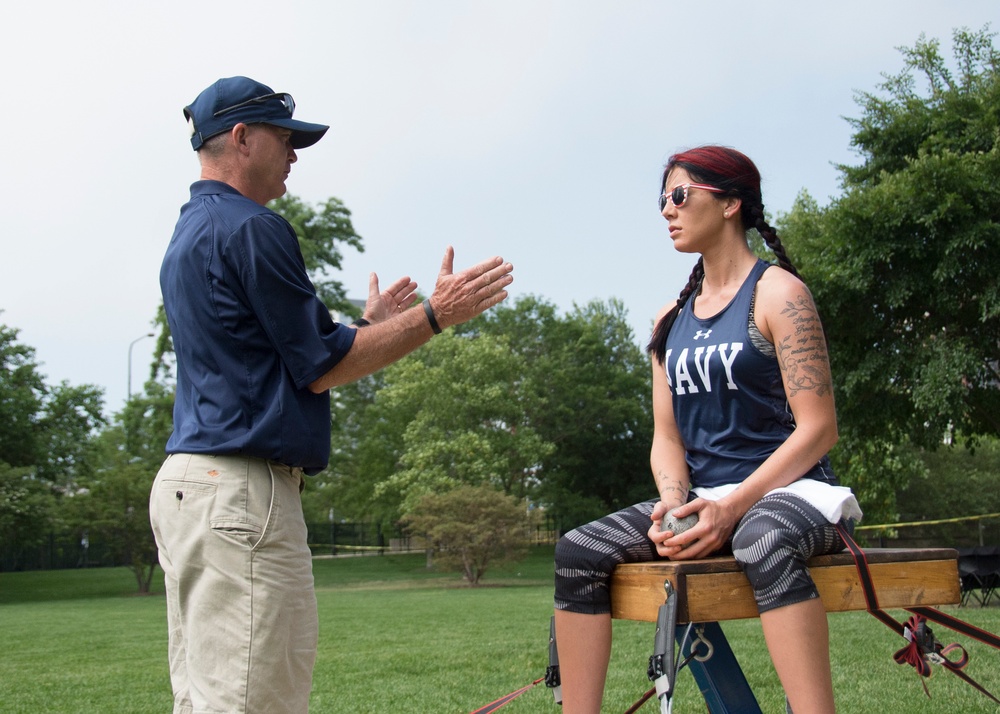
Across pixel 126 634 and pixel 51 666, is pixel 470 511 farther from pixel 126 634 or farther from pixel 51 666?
pixel 51 666

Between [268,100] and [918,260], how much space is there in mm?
16205

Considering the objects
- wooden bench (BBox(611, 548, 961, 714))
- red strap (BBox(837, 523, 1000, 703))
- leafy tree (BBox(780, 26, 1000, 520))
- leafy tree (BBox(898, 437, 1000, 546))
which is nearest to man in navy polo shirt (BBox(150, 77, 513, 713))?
wooden bench (BBox(611, 548, 961, 714))

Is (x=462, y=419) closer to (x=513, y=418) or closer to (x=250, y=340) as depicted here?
(x=513, y=418)

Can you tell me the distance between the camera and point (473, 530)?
29.0 meters

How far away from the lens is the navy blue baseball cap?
127 inches

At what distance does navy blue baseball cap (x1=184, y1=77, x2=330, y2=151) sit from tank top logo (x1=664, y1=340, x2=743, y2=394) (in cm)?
154

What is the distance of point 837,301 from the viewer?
57.9 feet

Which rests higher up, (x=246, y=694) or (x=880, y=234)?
(x=880, y=234)

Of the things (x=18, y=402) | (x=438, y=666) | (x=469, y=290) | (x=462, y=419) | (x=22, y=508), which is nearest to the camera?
(x=469, y=290)

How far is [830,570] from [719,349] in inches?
33.2

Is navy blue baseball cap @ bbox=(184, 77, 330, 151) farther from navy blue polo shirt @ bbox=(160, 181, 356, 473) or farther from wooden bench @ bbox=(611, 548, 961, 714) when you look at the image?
wooden bench @ bbox=(611, 548, 961, 714)

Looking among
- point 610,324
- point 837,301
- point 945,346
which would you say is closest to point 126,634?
point 837,301

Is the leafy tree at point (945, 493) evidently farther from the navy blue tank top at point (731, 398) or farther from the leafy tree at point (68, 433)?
the navy blue tank top at point (731, 398)

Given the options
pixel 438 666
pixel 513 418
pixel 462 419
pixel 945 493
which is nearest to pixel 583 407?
pixel 513 418
